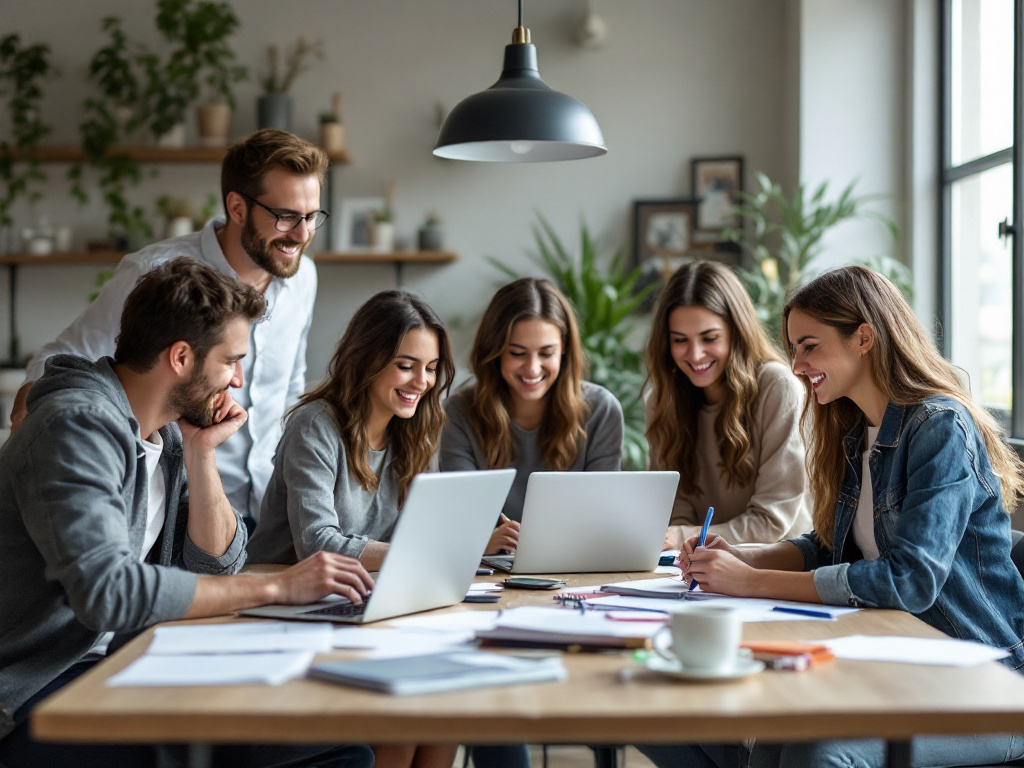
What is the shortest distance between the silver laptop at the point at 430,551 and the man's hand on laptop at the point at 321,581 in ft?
0.05

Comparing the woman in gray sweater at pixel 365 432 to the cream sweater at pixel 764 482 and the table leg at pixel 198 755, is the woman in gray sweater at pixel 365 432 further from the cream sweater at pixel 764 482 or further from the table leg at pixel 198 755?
the table leg at pixel 198 755

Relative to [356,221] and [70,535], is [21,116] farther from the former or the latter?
[70,535]

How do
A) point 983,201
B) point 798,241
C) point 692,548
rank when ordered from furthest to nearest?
point 798,241 < point 983,201 < point 692,548

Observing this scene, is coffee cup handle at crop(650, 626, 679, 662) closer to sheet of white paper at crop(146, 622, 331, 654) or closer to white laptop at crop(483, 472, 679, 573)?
sheet of white paper at crop(146, 622, 331, 654)

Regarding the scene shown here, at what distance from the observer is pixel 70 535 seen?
4.77 feet

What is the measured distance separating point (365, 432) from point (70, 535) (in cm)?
93

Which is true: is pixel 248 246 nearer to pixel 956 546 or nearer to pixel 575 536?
pixel 575 536

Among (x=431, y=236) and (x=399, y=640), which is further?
(x=431, y=236)

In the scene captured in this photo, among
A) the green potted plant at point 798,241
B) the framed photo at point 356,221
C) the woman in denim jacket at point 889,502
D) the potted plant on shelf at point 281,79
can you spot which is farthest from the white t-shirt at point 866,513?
the potted plant on shelf at point 281,79

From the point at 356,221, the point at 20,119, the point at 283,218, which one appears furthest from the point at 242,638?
the point at 20,119

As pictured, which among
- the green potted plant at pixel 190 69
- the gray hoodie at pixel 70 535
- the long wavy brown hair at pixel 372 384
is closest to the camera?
the gray hoodie at pixel 70 535

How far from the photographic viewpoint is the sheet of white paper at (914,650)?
1323 millimetres

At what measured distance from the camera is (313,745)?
1.71m

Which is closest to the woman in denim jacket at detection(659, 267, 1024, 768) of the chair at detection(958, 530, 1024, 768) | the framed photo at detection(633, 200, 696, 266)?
the chair at detection(958, 530, 1024, 768)
